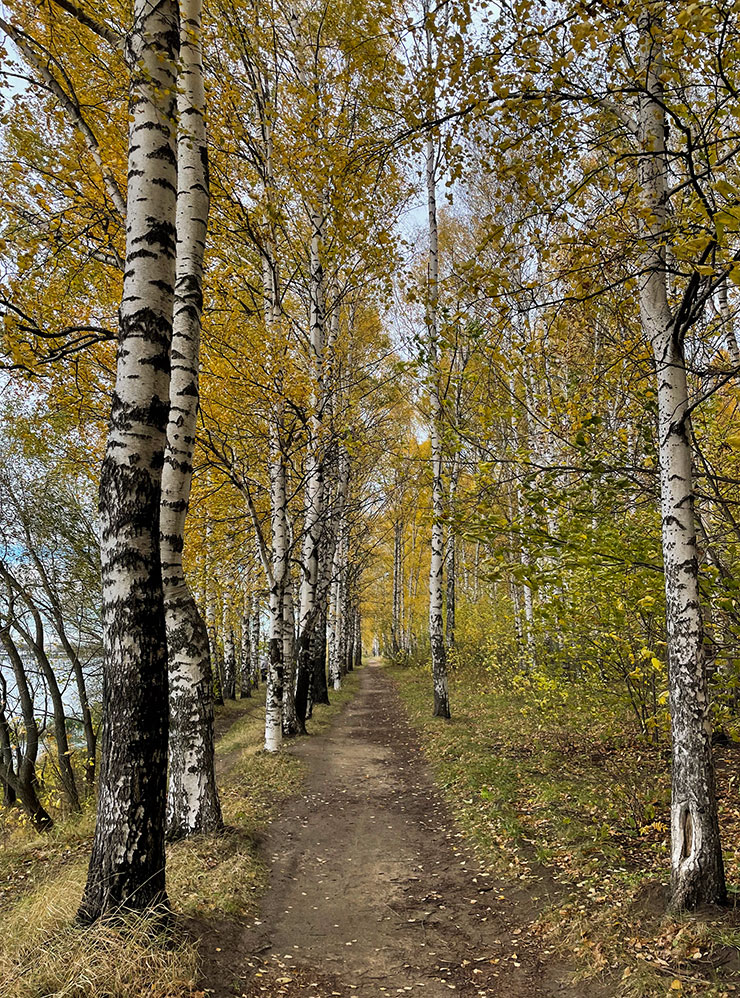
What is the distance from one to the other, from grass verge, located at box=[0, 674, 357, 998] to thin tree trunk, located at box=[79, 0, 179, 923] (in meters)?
0.21

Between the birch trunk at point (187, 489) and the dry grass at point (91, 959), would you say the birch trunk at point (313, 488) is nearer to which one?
the birch trunk at point (187, 489)

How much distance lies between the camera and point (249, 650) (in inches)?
827

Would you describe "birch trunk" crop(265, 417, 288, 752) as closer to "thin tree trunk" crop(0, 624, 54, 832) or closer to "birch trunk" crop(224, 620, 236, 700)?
"thin tree trunk" crop(0, 624, 54, 832)

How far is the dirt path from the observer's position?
3.61 metres

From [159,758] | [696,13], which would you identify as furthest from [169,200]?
[159,758]

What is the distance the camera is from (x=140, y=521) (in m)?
3.53

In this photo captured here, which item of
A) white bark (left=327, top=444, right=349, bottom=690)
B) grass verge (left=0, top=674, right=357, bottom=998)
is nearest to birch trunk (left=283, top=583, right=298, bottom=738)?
grass verge (left=0, top=674, right=357, bottom=998)

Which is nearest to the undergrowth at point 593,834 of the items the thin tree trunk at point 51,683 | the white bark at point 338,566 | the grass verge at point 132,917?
the grass verge at point 132,917

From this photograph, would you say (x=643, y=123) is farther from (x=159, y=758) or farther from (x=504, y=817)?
(x=504, y=817)

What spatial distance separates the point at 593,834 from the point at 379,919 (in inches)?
79.9

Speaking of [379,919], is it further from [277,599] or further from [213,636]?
[213,636]

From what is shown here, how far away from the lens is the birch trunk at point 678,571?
3527 mm

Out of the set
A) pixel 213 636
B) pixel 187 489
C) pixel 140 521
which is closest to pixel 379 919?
pixel 140 521

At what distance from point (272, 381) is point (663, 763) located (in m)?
7.01
